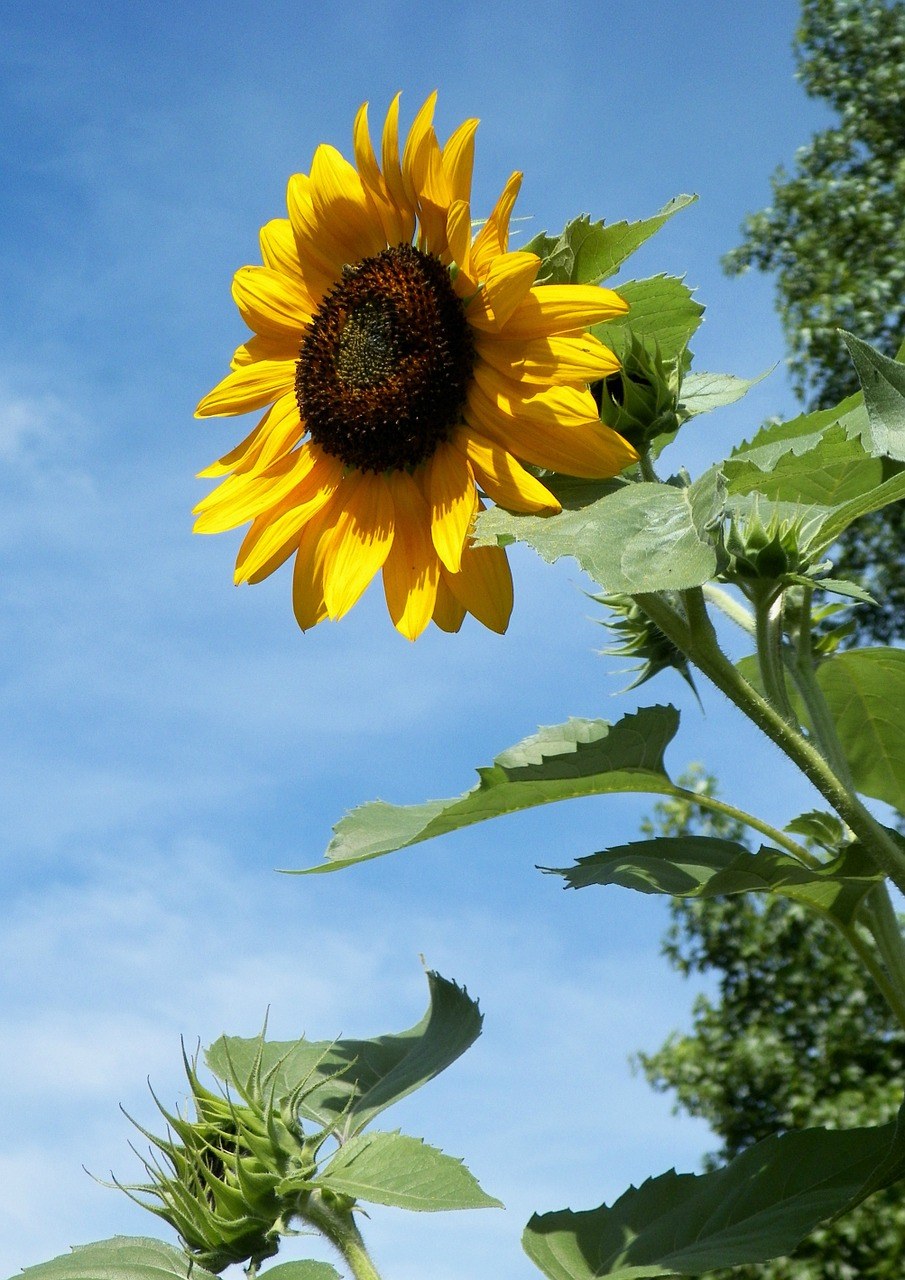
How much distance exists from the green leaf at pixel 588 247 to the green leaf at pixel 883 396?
23cm

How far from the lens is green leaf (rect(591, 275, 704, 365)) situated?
126cm

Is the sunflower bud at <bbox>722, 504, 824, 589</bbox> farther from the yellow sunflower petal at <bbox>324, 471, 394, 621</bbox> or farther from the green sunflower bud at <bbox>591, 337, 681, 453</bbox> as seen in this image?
the yellow sunflower petal at <bbox>324, 471, 394, 621</bbox>

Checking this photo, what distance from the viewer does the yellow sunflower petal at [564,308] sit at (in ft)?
3.89

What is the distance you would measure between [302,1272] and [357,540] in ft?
2.34

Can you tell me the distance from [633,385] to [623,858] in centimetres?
44

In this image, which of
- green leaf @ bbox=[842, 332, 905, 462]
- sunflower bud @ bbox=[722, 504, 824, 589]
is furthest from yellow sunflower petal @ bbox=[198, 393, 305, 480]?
A: green leaf @ bbox=[842, 332, 905, 462]

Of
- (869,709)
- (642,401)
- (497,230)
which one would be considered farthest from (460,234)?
(869,709)

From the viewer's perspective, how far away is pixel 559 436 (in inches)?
48.3

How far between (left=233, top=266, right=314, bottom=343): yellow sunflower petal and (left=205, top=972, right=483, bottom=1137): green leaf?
0.77 m

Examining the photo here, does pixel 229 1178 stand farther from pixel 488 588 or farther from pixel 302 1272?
pixel 488 588

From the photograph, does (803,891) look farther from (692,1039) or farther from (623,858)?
(692,1039)

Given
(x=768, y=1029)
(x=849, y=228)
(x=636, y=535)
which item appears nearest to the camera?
(x=636, y=535)

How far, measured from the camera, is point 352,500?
4.76 ft

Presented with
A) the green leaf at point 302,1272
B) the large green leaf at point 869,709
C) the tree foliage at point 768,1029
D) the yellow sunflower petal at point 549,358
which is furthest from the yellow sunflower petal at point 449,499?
the tree foliage at point 768,1029
